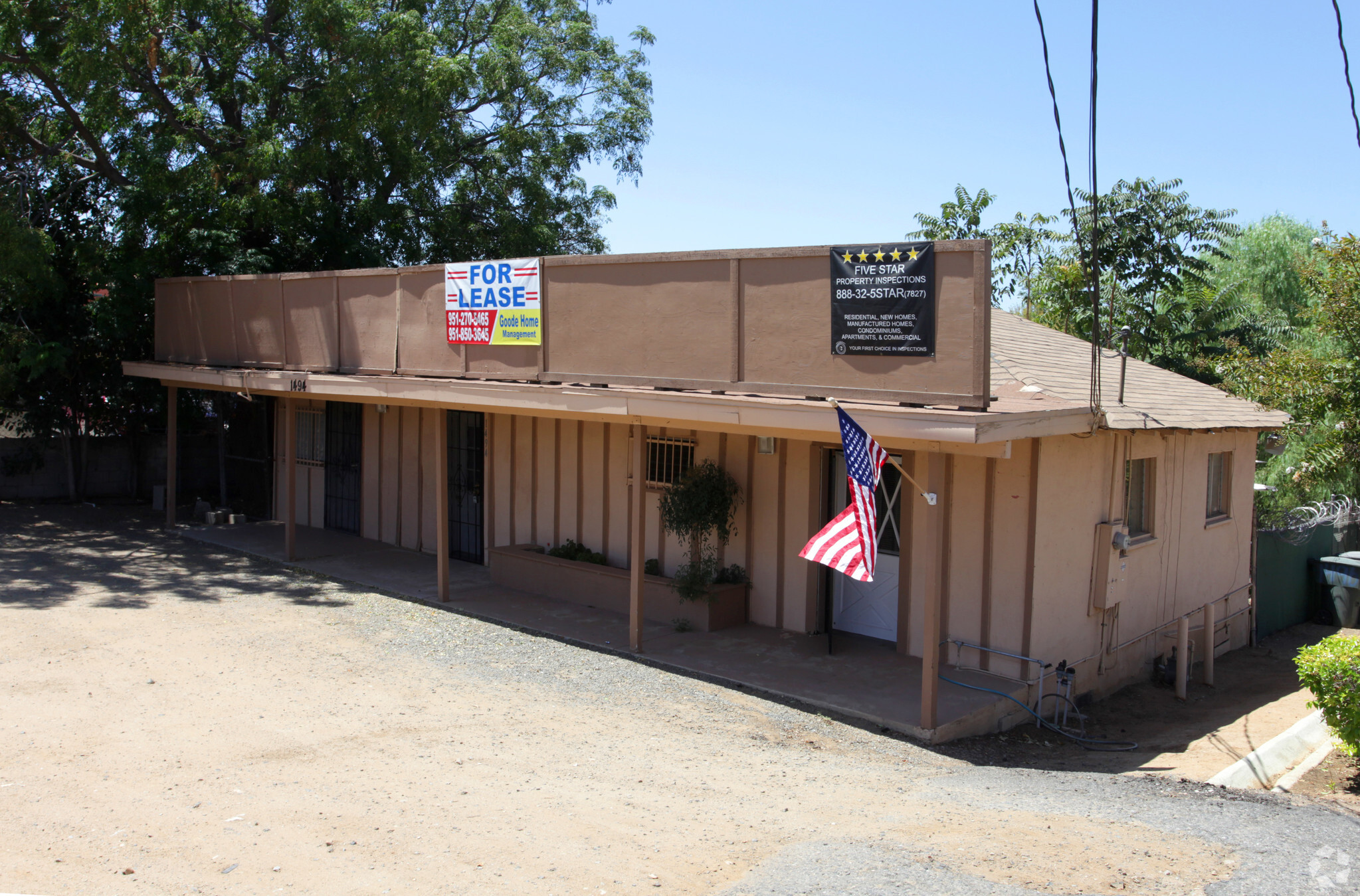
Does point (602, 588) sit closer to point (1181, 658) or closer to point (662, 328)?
point (662, 328)

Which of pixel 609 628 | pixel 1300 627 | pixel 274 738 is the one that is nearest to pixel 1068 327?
pixel 1300 627

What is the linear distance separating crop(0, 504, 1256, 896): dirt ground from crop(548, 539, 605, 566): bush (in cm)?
186

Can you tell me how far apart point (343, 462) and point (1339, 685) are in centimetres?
1408

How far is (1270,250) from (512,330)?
28.5 meters

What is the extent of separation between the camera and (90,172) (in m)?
18.1

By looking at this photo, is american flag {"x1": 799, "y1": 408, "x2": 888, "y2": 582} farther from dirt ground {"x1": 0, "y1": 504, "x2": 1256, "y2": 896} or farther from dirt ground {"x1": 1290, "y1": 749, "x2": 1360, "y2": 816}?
dirt ground {"x1": 1290, "y1": 749, "x2": 1360, "y2": 816}

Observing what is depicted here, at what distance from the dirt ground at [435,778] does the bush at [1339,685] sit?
2132 mm

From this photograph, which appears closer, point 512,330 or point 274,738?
point 274,738

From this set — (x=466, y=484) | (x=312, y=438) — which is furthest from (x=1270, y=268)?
(x=312, y=438)

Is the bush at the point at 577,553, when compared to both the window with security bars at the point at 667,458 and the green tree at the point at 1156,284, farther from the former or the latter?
the green tree at the point at 1156,284

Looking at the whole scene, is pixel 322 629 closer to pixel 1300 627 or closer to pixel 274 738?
pixel 274 738

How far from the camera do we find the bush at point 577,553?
12352mm

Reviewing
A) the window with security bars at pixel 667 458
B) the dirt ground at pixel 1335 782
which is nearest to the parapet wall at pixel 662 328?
the window with security bars at pixel 667 458

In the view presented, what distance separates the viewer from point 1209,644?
11289mm
